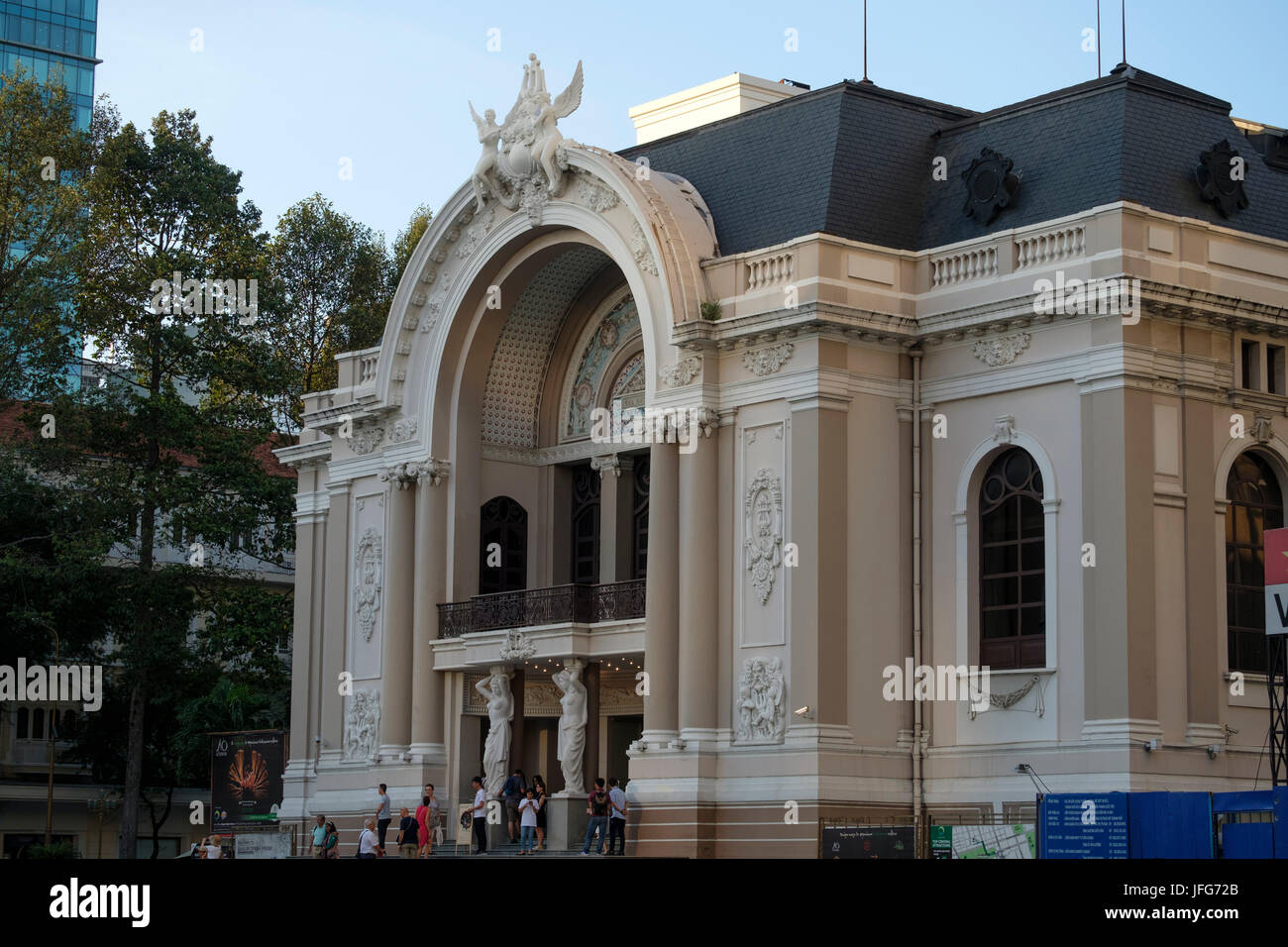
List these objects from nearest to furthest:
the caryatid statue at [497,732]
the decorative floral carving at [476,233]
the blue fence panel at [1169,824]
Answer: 1. the blue fence panel at [1169,824]
2. the caryatid statue at [497,732]
3. the decorative floral carving at [476,233]

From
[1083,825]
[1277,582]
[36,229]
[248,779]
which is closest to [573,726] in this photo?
[248,779]

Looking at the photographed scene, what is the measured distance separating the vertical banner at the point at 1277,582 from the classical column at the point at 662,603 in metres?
10.1

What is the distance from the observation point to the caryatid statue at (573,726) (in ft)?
119

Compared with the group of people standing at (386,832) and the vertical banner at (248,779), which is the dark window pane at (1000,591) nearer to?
the group of people standing at (386,832)

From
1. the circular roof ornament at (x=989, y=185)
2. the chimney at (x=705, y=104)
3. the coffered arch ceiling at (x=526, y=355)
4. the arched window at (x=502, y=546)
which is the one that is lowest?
the arched window at (x=502, y=546)

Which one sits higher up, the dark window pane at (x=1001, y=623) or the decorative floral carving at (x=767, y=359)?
the decorative floral carving at (x=767, y=359)

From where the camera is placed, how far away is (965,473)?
32844mm

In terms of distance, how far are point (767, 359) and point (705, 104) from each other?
918cm

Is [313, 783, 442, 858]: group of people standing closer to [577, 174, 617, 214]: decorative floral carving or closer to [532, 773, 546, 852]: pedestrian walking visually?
[532, 773, 546, 852]: pedestrian walking

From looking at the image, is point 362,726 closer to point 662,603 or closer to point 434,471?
point 434,471

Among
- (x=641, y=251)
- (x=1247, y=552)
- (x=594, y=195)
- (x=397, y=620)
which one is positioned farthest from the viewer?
(x=397, y=620)

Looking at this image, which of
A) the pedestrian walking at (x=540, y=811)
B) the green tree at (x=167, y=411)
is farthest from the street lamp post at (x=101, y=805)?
the pedestrian walking at (x=540, y=811)

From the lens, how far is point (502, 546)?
40.5m

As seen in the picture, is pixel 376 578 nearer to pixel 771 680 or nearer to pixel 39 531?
pixel 771 680
